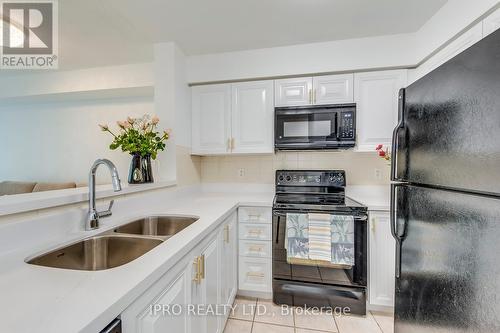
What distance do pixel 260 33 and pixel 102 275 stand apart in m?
2.05

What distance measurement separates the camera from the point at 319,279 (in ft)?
5.82

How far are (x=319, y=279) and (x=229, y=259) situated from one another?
2.54ft

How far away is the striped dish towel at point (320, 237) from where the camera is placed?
172cm

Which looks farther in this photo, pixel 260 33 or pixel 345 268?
pixel 260 33

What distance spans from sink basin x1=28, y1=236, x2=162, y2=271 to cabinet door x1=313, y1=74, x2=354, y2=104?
6.17 ft

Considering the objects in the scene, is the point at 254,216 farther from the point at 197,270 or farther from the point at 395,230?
the point at 395,230

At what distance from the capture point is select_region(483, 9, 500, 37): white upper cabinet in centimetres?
119

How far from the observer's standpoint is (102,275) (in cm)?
66

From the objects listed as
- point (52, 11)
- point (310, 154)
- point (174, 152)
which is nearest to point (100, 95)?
point (52, 11)

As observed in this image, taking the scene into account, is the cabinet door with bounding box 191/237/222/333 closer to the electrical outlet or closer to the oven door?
the oven door

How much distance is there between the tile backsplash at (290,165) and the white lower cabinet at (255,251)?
2.06 ft

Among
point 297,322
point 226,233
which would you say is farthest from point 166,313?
point 297,322

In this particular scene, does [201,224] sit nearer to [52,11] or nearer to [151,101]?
[52,11]

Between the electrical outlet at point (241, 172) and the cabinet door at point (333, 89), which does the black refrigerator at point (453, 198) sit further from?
the electrical outlet at point (241, 172)
